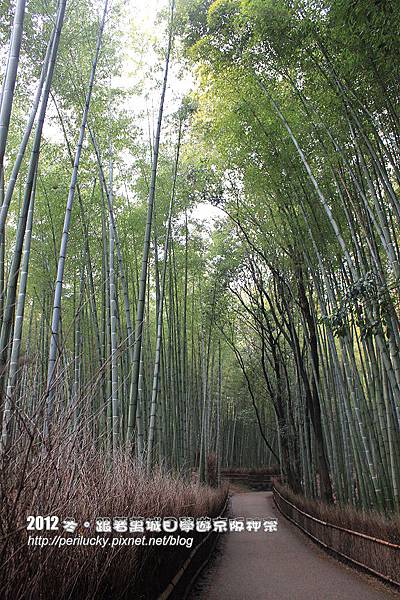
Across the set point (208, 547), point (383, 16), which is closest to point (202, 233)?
point (208, 547)

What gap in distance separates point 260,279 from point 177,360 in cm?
238

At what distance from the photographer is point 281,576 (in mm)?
4199

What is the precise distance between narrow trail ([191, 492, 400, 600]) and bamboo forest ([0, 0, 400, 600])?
0.13m

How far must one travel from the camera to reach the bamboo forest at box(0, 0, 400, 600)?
70.5 inches

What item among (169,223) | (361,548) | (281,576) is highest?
(169,223)

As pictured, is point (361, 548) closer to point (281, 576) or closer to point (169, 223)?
point (281, 576)

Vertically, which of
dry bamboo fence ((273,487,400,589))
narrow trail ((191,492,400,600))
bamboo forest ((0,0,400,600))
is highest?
bamboo forest ((0,0,400,600))

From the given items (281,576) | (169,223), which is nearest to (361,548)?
(281,576)

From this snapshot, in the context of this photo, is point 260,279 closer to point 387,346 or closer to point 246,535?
point 246,535

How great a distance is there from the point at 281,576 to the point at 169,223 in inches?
138

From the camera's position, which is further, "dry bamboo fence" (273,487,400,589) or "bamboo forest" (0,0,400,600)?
"dry bamboo fence" (273,487,400,589)

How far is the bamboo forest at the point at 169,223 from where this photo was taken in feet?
5.87

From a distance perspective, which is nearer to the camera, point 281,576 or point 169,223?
point 281,576

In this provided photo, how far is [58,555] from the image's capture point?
1494mm
